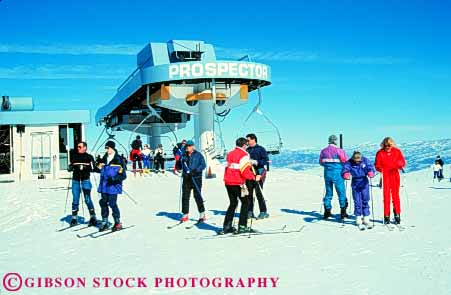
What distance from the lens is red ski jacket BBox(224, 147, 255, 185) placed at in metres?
8.98

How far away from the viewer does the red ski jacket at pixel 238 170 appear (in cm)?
898

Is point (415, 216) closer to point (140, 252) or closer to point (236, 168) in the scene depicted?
point (236, 168)

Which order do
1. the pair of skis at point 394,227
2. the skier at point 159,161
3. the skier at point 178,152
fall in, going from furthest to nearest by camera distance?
the skier at point 159,161 < the skier at point 178,152 < the pair of skis at point 394,227

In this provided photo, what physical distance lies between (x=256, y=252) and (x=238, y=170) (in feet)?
5.30

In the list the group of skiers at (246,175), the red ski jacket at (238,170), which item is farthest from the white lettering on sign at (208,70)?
the red ski jacket at (238,170)

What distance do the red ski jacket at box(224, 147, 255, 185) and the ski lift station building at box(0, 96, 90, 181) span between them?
1829 centimetres

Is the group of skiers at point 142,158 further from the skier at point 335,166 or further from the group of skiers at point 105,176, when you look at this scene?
the skier at point 335,166

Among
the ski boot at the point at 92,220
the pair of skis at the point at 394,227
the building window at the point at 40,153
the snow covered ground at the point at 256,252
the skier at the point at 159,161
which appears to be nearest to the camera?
the snow covered ground at the point at 256,252

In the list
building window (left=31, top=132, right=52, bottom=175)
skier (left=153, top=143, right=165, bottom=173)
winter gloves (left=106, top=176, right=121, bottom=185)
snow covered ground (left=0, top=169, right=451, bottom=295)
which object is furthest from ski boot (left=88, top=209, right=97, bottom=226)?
building window (left=31, top=132, right=52, bottom=175)

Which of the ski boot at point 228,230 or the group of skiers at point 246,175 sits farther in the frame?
the ski boot at point 228,230

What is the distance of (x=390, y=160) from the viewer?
32.8 feet

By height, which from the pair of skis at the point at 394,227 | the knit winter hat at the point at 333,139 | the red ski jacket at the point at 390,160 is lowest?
the pair of skis at the point at 394,227

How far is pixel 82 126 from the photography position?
87.5ft

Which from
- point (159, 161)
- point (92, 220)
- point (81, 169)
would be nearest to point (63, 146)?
point (159, 161)
